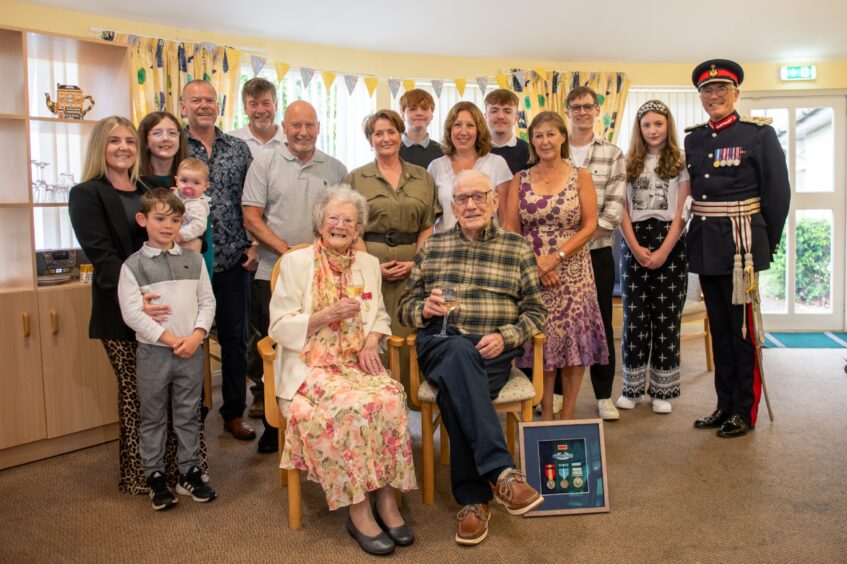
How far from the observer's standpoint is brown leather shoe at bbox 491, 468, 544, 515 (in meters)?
2.43

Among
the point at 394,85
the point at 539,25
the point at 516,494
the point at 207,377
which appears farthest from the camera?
the point at 394,85

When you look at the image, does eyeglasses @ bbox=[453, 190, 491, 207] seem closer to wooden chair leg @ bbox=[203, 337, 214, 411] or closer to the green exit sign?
wooden chair leg @ bbox=[203, 337, 214, 411]

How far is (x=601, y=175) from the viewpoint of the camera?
11.9 ft

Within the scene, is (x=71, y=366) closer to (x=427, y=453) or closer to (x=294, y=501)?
(x=294, y=501)

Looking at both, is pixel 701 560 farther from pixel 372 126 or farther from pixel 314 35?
pixel 314 35

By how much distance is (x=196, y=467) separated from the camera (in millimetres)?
2912

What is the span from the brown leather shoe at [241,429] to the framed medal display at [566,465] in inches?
59.2

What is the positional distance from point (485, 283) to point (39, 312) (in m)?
2.09

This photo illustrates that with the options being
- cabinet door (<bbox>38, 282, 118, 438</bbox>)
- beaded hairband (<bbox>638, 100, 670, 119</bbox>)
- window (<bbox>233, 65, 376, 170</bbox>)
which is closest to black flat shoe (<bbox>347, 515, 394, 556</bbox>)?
cabinet door (<bbox>38, 282, 118, 438</bbox>)

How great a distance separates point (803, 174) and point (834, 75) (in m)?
0.91

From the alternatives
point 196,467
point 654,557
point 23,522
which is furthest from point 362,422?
point 23,522

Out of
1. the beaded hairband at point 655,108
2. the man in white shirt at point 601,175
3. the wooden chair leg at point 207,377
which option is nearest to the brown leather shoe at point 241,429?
the wooden chair leg at point 207,377

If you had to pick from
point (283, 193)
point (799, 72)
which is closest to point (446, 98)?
point (799, 72)

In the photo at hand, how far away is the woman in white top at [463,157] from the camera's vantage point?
3.41 m
